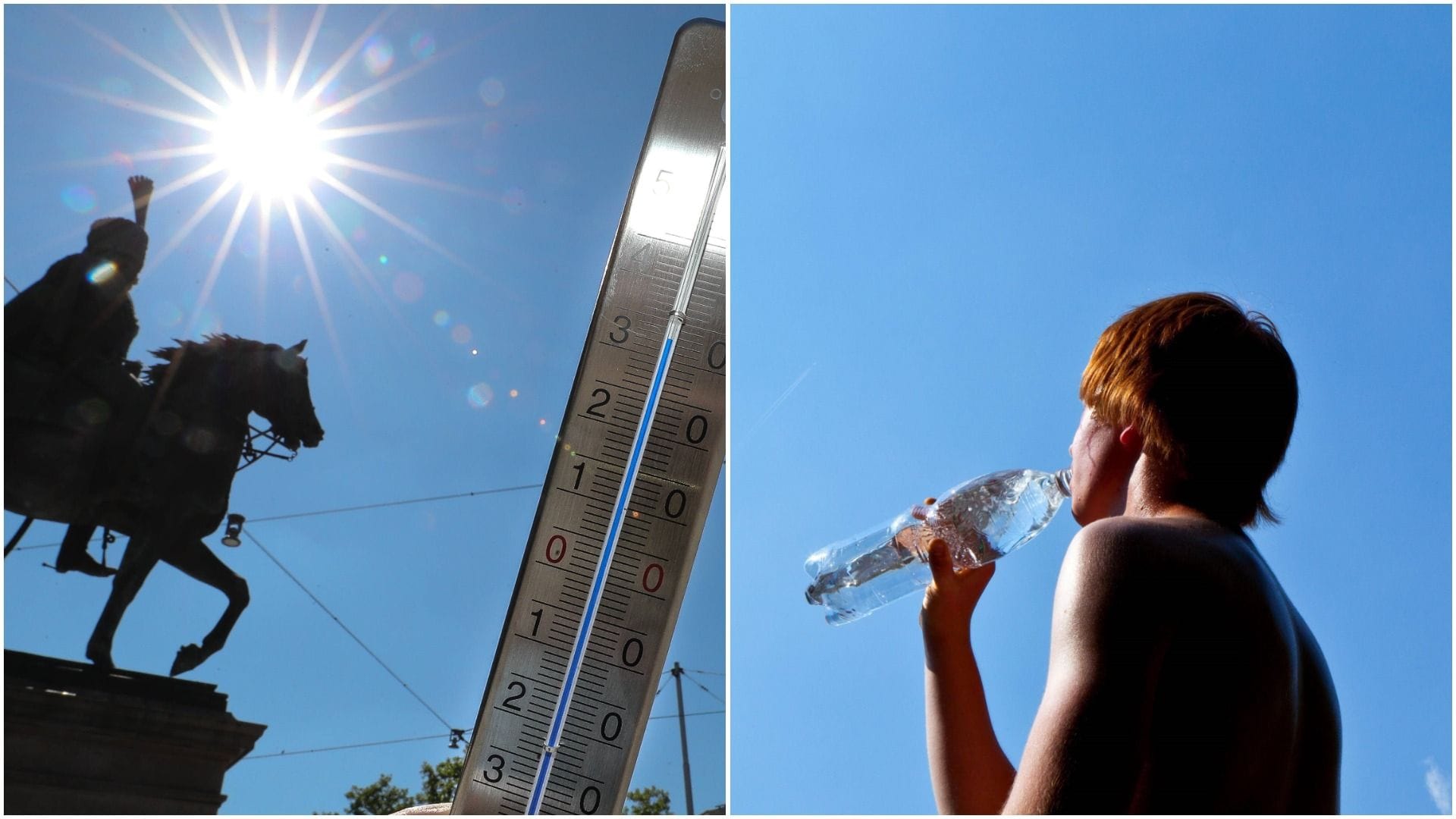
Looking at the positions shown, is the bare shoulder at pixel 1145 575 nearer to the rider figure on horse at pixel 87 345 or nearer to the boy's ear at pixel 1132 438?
the boy's ear at pixel 1132 438

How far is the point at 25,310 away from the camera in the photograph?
105 cm

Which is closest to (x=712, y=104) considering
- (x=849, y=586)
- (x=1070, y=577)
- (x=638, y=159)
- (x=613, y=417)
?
(x=638, y=159)

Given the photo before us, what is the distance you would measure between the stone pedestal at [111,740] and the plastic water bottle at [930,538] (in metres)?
0.66

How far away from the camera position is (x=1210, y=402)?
0.62 meters

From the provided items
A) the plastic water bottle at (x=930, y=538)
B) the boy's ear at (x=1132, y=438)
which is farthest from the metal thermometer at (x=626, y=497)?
the boy's ear at (x=1132, y=438)

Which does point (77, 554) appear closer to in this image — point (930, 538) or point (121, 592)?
point (121, 592)

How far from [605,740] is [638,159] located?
670 millimetres

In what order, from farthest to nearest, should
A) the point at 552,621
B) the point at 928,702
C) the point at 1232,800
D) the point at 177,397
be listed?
the point at 177,397 < the point at 552,621 < the point at 928,702 < the point at 1232,800

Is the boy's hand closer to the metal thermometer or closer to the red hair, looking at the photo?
the red hair

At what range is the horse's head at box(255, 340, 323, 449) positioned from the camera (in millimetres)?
1367

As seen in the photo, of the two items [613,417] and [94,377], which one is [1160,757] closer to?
[613,417]

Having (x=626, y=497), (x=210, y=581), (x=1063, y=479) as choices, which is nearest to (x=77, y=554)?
(x=210, y=581)

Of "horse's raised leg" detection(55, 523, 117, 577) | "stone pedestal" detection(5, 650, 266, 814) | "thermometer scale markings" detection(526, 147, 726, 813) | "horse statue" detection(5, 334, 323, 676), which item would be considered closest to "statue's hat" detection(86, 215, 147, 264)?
"horse statue" detection(5, 334, 323, 676)

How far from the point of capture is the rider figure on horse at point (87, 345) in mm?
1048
